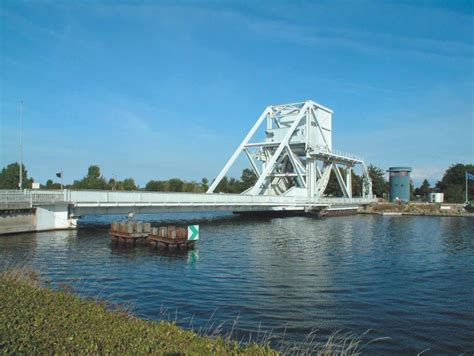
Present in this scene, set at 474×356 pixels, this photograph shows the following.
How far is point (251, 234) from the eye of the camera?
1620 inches

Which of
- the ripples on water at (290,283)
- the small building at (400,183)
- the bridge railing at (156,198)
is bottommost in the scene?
the ripples on water at (290,283)

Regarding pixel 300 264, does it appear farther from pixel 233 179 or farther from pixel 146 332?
pixel 233 179

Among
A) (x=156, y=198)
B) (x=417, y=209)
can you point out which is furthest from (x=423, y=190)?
(x=156, y=198)

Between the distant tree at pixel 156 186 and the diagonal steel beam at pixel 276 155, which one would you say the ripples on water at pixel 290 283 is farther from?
the distant tree at pixel 156 186

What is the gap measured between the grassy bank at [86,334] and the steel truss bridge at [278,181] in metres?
28.8

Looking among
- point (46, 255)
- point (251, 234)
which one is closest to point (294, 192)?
point (251, 234)

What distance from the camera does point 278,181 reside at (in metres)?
83.4

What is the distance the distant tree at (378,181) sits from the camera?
122750mm

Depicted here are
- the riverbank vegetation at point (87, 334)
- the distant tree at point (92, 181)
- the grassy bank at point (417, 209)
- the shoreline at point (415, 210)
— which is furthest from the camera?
the distant tree at point (92, 181)

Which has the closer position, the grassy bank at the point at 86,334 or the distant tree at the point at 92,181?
the grassy bank at the point at 86,334

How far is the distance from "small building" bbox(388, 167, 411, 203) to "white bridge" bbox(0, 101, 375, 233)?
6.37 metres

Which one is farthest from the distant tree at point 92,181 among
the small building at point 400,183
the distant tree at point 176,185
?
the small building at point 400,183

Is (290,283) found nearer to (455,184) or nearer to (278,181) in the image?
(278,181)

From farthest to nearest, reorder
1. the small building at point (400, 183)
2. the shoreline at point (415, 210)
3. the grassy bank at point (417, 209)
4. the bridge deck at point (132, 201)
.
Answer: the small building at point (400, 183) < the grassy bank at point (417, 209) < the shoreline at point (415, 210) < the bridge deck at point (132, 201)
